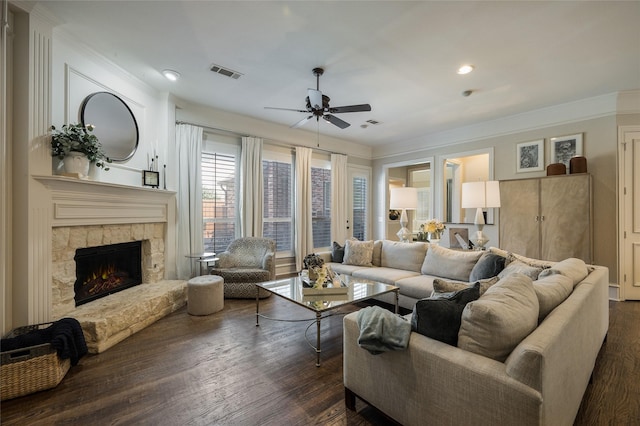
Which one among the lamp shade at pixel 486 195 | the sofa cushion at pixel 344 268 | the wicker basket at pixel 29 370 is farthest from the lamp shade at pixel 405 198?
the wicker basket at pixel 29 370

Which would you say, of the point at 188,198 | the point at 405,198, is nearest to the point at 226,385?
the point at 188,198

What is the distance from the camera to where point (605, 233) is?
4.02 m

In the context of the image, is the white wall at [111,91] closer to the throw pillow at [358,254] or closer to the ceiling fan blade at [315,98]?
the ceiling fan blade at [315,98]

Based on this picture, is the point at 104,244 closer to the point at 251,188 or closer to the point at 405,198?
the point at 251,188

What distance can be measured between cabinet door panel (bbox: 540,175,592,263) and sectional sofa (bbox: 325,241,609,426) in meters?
2.40

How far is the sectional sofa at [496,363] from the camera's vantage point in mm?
1113

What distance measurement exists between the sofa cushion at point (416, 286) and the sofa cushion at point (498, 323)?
1.69 metres

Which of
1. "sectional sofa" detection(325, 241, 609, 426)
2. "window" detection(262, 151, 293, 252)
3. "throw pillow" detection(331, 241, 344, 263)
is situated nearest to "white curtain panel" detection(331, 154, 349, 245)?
"window" detection(262, 151, 293, 252)

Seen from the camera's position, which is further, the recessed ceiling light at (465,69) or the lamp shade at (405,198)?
the lamp shade at (405,198)

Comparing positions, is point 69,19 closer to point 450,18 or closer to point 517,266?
point 450,18

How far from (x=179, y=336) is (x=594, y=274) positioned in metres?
3.84

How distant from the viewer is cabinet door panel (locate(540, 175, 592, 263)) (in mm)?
3812

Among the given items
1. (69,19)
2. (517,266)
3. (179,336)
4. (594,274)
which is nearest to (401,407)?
(517,266)

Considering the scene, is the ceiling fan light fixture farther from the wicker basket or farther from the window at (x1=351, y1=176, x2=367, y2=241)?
the wicker basket
